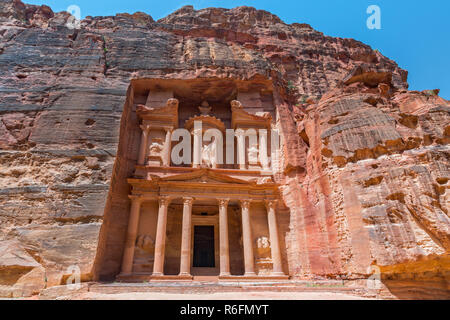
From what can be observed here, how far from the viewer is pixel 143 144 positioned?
17766 millimetres

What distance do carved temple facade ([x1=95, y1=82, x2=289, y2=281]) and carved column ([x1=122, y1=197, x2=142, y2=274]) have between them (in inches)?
1.9

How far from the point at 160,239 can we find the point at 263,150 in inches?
345

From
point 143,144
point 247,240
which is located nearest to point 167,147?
point 143,144

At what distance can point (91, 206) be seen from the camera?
12.0m

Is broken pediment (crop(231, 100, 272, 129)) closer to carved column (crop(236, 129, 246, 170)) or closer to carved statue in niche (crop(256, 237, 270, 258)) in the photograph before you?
carved column (crop(236, 129, 246, 170))

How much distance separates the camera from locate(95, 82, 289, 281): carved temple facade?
14648 mm

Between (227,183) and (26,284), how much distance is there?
33.4 feet

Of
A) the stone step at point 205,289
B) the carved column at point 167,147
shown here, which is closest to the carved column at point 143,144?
the carved column at point 167,147

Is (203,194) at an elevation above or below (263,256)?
above

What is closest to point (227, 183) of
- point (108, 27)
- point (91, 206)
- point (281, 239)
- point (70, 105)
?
point (281, 239)

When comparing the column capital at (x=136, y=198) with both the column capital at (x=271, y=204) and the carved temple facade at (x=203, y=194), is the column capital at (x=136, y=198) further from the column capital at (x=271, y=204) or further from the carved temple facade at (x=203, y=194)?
the column capital at (x=271, y=204)

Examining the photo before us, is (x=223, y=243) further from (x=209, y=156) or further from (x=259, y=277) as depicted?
(x=209, y=156)

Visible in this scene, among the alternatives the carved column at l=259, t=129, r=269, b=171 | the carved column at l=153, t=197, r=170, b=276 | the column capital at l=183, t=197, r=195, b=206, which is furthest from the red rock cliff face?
the column capital at l=183, t=197, r=195, b=206
